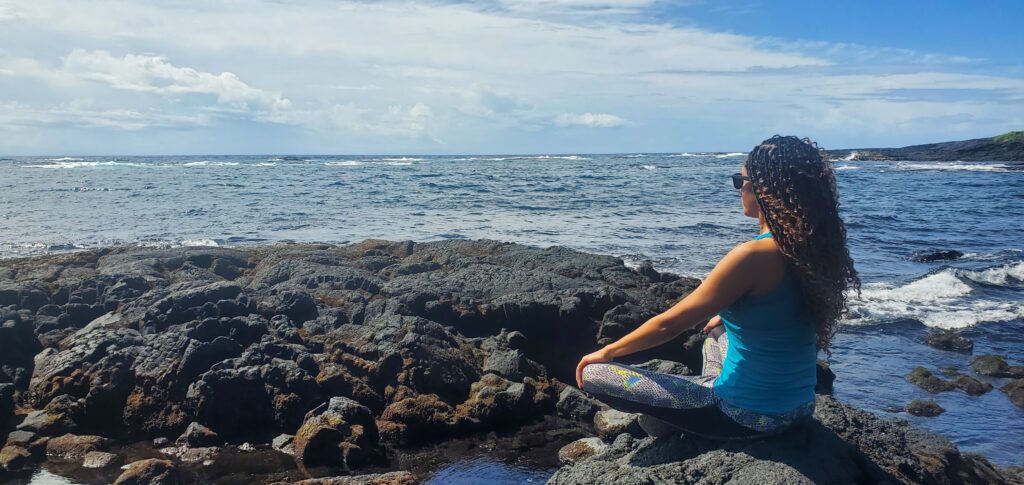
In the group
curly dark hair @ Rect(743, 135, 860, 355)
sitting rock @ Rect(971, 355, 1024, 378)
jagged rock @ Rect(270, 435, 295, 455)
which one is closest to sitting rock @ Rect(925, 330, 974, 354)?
sitting rock @ Rect(971, 355, 1024, 378)

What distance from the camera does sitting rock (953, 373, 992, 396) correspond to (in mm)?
9875

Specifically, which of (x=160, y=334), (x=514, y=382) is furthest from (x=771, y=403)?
(x=160, y=334)

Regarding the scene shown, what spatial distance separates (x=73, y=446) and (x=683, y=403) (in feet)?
18.7

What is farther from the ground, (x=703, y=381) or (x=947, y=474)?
(x=703, y=381)

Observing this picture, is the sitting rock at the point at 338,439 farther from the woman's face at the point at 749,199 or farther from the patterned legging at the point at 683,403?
the woman's face at the point at 749,199

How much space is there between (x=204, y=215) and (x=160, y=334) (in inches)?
853

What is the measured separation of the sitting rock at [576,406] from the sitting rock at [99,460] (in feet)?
13.4

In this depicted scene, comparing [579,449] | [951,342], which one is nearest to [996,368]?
[951,342]

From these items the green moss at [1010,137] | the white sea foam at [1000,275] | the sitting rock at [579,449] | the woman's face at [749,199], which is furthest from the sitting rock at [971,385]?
the green moss at [1010,137]

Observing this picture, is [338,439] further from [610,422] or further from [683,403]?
[683,403]

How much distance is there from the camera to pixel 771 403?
13.6 feet

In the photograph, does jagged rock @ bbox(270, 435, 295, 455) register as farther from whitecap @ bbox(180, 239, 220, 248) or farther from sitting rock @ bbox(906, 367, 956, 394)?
whitecap @ bbox(180, 239, 220, 248)

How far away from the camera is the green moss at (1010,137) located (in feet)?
253

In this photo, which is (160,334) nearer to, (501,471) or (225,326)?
(225,326)
